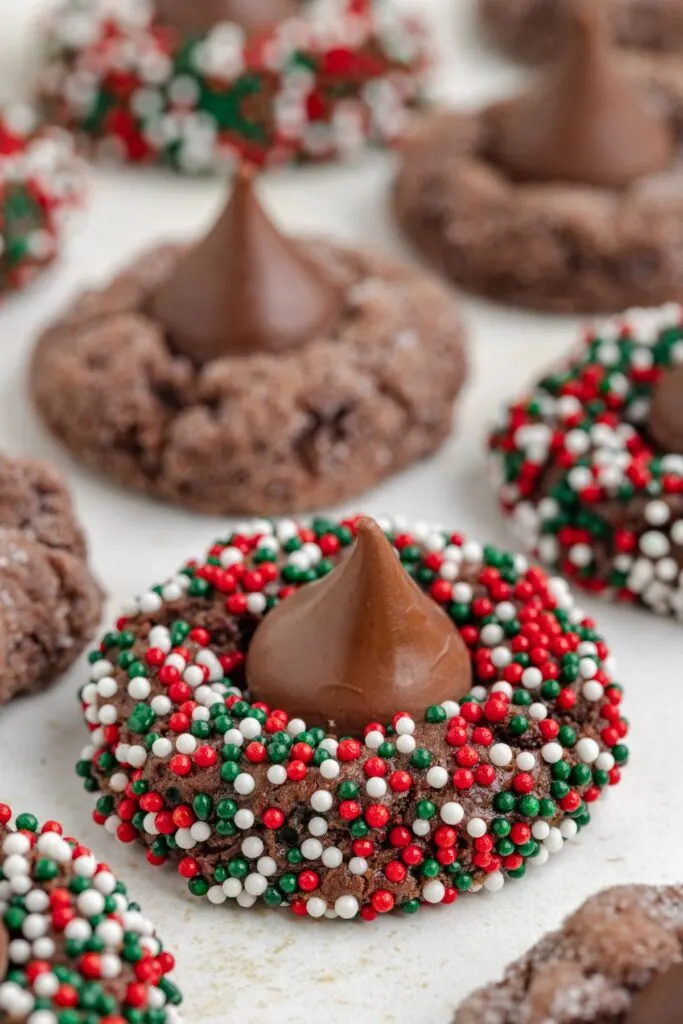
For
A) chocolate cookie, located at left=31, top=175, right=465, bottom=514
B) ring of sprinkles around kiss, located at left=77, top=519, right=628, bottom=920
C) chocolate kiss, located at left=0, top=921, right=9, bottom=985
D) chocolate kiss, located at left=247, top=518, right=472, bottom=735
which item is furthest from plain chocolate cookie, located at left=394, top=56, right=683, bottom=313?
chocolate kiss, located at left=0, top=921, right=9, bottom=985

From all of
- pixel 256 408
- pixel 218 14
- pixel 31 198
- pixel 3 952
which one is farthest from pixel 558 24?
pixel 3 952

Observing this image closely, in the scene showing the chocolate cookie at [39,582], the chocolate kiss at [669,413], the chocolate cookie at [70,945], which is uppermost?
the chocolate kiss at [669,413]

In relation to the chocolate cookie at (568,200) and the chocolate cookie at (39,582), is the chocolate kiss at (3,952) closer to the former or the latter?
the chocolate cookie at (39,582)

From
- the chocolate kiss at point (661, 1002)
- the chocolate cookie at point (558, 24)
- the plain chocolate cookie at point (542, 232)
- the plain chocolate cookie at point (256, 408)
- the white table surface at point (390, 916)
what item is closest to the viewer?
the chocolate kiss at point (661, 1002)

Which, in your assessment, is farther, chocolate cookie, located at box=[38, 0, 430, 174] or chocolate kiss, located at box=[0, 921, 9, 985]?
chocolate cookie, located at box=[38, 0, 430, 174]

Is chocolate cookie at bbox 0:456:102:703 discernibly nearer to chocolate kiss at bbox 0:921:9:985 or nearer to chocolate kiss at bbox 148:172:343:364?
chocolate kiss at bbox 148:172:343:364

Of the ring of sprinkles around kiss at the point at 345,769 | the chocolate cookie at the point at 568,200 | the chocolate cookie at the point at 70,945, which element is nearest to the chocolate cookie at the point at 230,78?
the chocolate cookie at the point at 568,200

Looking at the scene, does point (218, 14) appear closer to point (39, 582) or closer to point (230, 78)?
point (230, 78)
